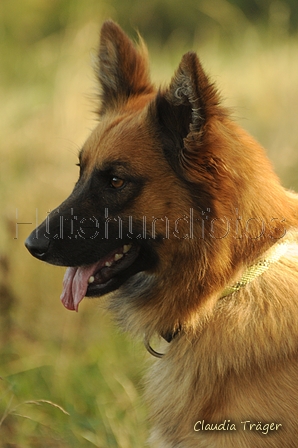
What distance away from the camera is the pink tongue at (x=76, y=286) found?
2924 mm

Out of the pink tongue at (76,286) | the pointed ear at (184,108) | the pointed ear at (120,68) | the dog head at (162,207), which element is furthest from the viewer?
the pointed ear at (120,68)

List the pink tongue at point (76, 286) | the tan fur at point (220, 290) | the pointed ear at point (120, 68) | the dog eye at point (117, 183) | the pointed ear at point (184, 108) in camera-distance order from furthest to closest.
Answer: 1. the pointed ear at point (120, 68)
2. the pink tongue at point (76, 286)
3. the dog eye at point (117, 183)
4. the tan fur at point (220, 290)
5. the pointed ear at point (184, 108)

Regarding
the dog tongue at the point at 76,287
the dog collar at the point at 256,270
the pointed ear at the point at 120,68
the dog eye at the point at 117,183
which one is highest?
the pointed ear at the point at 120,68

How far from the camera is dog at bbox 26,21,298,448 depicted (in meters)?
2.58

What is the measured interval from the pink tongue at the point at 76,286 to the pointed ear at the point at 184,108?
770 mm

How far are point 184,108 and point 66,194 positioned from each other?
3326 mm

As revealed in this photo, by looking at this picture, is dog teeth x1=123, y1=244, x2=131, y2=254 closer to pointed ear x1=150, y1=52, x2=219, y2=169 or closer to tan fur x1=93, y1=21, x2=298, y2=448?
tan fur x1=93, y1=21, x2=298, y2=448

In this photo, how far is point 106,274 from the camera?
2.91 metres

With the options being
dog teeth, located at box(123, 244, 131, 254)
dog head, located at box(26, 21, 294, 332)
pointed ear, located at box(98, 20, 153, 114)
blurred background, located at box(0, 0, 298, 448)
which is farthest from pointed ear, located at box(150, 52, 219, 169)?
pointed ear, located at box(98, 20, 153, 114)

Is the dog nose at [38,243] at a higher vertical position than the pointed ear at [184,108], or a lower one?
lower

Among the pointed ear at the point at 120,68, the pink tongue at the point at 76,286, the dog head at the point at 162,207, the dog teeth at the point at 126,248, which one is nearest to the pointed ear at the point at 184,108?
the dog head at the point at 162,207

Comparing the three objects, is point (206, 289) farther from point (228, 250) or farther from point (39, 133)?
point (39, 133)

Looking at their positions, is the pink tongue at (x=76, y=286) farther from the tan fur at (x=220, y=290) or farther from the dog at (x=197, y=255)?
the tan fur at (x=220, y=290)

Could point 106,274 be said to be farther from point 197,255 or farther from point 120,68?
point 120,68
